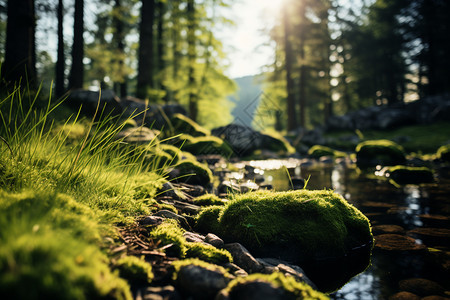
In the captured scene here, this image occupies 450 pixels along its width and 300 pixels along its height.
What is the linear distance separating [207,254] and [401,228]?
2.68m

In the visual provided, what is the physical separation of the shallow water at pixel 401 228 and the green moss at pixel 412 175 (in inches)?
9.8

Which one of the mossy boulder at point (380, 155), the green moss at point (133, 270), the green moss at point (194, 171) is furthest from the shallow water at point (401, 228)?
the mossy boulder at point (380, 155)

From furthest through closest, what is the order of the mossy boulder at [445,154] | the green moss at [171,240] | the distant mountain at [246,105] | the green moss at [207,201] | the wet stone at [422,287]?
1. the mossy boulder at [445,154]
2. the distant mountain at [246,105]
3. the green moss at [207,201]
4. the wet stone at [422,287]
5. the green moss at [171,240]

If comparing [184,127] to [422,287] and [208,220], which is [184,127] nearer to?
[208,220]

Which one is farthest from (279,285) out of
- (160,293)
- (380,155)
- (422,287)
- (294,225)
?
(380,155)

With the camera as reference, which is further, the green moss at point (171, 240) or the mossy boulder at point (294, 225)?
the mossy boulder at point (294, 225)

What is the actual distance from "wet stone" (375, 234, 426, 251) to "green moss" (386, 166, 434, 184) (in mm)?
3934

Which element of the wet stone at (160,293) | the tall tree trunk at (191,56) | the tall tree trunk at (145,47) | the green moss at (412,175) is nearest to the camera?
the wet stone at (160,293)

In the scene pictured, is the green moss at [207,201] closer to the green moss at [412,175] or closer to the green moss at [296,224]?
the green moss at [296,224]

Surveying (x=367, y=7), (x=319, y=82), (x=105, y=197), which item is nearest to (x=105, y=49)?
(x=105, y=197)

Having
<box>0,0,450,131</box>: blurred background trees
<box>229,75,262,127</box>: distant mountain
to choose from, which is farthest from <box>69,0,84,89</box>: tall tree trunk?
<box>229,75,262,127</box>: distant mountain

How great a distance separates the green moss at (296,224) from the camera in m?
2.61

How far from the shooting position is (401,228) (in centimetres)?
327

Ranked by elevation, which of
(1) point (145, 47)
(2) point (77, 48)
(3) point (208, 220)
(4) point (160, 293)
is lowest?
(3) point (208, 220)
